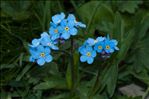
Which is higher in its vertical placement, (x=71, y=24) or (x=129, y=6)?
(x=129, y=6)

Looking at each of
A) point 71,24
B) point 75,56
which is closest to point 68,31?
point 71,24

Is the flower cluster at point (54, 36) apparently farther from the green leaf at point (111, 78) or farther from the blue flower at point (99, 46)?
the green leaf at point (111, 78)

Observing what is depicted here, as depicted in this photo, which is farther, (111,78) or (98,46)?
(111,78)

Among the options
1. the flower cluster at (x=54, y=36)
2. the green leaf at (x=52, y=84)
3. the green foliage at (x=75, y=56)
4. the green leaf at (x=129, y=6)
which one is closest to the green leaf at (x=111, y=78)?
the green foliage at (x=75, y=56)

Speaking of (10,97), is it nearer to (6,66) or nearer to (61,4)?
(6,66)

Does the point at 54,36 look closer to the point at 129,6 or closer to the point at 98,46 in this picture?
the point at 98,46

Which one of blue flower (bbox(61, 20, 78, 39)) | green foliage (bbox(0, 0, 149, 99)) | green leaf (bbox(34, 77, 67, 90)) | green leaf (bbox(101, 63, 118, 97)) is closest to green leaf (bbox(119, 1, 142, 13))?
green foliage (bbox(0, 0, 149, 99))

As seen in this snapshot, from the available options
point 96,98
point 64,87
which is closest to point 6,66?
point 64,87
